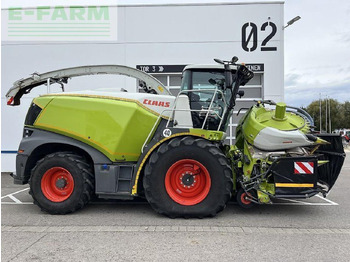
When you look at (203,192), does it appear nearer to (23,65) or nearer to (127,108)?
(127,108)

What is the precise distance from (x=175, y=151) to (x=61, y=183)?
7.38 feet

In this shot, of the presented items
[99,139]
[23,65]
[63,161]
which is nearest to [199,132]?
[99,139]

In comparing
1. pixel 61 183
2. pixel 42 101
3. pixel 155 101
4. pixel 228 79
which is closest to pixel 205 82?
pixel 228 79

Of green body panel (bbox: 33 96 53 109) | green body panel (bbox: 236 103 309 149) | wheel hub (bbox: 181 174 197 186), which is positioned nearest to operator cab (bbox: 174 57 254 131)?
green body panel (bbox: 236 103 309 149)

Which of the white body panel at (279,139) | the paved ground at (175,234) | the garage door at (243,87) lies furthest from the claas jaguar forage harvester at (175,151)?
the garage door at (243,87)

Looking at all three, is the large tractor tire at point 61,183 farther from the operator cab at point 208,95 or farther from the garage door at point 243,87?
the garage door at point 243,87

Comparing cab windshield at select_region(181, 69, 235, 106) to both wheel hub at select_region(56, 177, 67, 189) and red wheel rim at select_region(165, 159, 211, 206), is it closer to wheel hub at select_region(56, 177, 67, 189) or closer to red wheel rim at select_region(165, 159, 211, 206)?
red wheel rim at select_region(165, 159, 211, 206)

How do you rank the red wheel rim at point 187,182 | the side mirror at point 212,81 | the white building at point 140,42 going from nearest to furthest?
the red wheel rim at point 187,182 → the side mirror at point 212,81 → the white building at point 140,42

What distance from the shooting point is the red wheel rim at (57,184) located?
553cm

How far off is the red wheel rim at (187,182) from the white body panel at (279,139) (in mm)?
1188

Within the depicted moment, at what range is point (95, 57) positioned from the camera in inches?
426

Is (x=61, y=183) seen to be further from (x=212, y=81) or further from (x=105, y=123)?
(x=212, y=81)

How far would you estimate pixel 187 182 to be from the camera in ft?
17.2

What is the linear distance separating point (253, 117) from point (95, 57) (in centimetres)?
723
